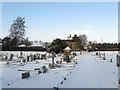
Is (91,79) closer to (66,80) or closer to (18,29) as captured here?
(66,80)

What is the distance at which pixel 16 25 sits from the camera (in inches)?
2158

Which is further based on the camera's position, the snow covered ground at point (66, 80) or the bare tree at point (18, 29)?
the bare tree at point (18, 29)

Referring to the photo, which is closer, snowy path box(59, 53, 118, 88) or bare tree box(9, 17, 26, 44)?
snowy path box(59, 53, 118, 88)

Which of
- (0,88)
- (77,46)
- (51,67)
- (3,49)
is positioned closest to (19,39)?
(3,49)

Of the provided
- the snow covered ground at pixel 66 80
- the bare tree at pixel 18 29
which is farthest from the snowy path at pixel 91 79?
the bare tree at pixel 18 29

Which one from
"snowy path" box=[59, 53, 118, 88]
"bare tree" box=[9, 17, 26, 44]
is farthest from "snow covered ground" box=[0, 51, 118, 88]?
"bare tree" box=[9, 17, 26, 44]

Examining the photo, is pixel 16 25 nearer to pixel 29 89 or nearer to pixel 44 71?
pixel 44 71

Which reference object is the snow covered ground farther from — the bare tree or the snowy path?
the bare tree

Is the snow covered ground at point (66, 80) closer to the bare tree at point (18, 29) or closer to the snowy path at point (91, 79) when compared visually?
the snowy path at point (91, 79)

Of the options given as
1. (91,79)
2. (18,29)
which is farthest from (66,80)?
(18,29)

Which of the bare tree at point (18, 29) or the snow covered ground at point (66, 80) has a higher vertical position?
the bare tree at point (18, 29)

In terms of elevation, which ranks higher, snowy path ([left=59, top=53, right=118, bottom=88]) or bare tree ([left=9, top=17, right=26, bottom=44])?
bare tree ([left=9, top=17, right=26, bottom=44])

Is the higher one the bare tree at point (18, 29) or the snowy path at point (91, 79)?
the bare tree at point (18, 29)

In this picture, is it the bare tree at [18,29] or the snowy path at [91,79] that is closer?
the snowy path at [91,79]
